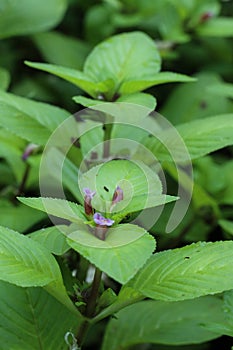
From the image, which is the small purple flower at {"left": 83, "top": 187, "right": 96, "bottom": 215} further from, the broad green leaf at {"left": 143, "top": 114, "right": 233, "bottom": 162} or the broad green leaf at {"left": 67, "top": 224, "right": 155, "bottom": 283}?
the broad green leaf at {"left": 143, "top": 114, "right": 233, "bottom": 162}

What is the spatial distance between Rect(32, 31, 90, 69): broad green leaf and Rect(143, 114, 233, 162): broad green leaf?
0.72 m

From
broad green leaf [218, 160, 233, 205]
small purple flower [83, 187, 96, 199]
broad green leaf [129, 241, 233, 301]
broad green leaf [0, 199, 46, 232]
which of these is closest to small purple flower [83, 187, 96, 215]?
small purple flower [83, 187, 96, 199]

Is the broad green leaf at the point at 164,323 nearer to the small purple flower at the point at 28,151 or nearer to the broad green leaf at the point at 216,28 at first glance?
the small purple flower at the point at 28,151

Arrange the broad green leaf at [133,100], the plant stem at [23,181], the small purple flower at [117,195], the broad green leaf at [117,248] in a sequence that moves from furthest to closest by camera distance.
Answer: the plant stem at [23,181] → the broad green leaf at [133,100] → the small purple flower at [117,195] → the broad green leaf at [117,248]

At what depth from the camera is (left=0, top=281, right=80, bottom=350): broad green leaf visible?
834mm

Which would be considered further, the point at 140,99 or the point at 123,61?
the point at 123,61

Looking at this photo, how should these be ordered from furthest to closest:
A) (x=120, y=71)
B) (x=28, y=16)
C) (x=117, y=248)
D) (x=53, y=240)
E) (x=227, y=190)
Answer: (x=28, y=16) < (x=227, y=190) < (x=120, y=71) < (x=53, y=240) < (x=117, y=248)

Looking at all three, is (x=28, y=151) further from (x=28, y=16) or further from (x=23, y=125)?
(x=28, y=16)

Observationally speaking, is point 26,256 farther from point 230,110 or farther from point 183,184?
point 230,110

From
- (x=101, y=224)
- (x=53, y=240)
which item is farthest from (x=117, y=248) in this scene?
(x=53, y=240)

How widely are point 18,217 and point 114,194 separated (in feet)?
1.32

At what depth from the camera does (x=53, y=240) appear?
2.63 feet

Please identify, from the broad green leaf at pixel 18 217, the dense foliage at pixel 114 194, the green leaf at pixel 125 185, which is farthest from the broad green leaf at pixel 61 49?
the green leaf at pixel 125 185

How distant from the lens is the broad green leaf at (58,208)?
28.0 inches
